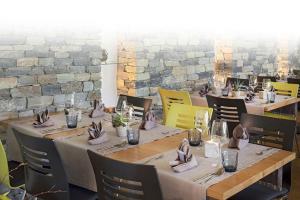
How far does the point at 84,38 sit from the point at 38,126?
1.08 m

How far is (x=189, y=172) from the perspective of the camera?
199cm

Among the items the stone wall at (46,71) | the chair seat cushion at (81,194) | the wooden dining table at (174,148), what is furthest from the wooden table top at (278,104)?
the chair seat cushion at (81,194)

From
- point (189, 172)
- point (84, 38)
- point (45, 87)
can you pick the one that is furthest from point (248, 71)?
point (189, 172)

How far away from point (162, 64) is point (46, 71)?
1.45 metres

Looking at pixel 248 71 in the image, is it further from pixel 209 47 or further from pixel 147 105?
pixel 147 105

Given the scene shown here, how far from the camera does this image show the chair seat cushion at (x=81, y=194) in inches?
90.9

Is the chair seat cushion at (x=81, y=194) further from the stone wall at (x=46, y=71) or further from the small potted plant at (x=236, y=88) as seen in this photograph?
the small potted plant at (x=236, y=88)

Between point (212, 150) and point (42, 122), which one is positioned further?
point (42, 122)

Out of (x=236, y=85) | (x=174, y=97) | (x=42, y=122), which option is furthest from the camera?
(x=236, y=85)

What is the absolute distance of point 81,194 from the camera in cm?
234

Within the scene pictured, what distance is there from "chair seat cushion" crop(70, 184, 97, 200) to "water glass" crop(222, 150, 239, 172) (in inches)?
28.8

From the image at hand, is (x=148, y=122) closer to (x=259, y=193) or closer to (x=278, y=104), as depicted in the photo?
(x=259, y=193)

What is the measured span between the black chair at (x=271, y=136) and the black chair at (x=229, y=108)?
82 centimetres

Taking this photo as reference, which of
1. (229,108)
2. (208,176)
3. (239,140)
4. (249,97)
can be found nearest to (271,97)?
(249,97)
